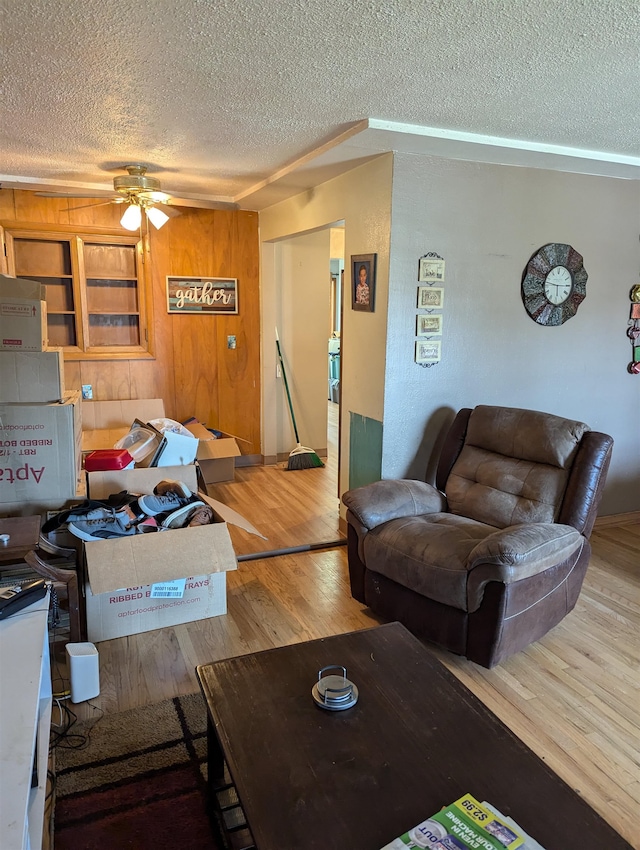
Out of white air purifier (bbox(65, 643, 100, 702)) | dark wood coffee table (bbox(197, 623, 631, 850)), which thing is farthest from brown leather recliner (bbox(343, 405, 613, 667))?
white air purifier (bbox(65, 643, 100, 702))

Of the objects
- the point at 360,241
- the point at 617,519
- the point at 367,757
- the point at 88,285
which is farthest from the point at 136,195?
the point at 617,519

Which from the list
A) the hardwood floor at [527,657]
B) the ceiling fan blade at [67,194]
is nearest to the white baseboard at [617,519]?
the hardwood floor at [527,657]

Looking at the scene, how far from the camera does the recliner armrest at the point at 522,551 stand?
2.21 metres

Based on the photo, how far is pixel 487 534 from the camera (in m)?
2.70

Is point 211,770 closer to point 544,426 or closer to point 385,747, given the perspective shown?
point 385,747

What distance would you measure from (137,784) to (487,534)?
1.72 metres

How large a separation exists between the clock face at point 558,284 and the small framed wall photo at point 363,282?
111 cm

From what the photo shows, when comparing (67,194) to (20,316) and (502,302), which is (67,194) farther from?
(502,302)

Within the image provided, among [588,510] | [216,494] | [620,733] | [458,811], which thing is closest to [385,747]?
[458,811]

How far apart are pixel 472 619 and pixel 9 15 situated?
2555mm

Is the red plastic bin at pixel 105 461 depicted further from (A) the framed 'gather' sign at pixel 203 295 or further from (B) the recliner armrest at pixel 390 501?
(A) the framed 'gather' sign at pixel 203 295

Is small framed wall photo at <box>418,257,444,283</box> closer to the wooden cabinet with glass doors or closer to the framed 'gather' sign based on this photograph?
the framed 'gather' sign

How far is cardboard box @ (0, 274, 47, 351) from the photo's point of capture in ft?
8.74

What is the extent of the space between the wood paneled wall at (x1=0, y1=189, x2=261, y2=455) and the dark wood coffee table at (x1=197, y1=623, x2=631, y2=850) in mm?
3614
